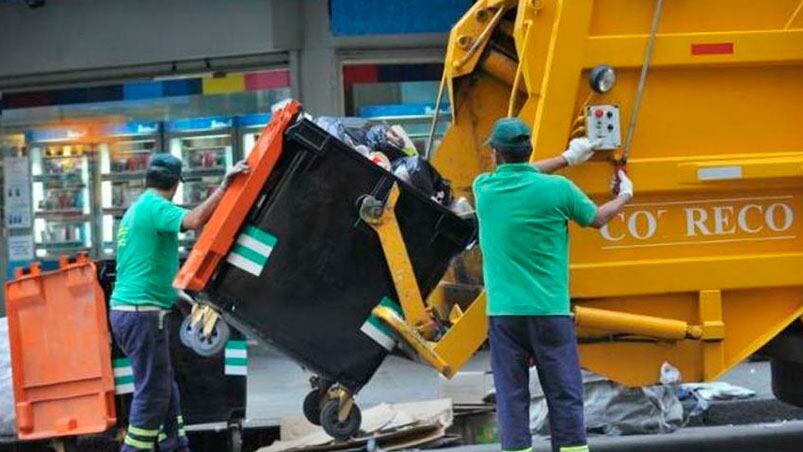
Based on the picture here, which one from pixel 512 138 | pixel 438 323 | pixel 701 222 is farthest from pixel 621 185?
pixel 438 323

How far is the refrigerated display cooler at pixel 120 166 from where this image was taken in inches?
432

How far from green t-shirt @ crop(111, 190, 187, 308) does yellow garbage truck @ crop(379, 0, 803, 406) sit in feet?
4.68

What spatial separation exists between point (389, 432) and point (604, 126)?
2149 millimetres

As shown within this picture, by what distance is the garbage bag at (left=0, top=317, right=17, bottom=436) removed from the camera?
618 cm

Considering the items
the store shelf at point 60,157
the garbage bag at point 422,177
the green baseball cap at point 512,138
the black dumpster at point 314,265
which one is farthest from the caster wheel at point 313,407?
the store shelf at point 60,157

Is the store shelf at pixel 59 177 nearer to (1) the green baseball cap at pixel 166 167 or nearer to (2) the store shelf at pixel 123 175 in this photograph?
(2) the store shelf at pixel 123 175

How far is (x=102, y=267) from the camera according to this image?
6051 millimetres

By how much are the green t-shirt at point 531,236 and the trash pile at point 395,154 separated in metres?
0.36

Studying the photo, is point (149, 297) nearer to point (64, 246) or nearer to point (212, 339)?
point (212, 339)

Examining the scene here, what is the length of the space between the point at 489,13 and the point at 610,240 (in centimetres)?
130

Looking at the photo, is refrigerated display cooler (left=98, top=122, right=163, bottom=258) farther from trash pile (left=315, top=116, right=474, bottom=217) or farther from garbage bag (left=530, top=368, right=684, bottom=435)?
trash pile (left=315, top=116, right=474, bottom=217)

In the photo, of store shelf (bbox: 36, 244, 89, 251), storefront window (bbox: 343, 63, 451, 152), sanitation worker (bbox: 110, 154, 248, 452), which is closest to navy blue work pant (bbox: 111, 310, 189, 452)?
sanitation worker (bbox: 110, 154, 248, 452)

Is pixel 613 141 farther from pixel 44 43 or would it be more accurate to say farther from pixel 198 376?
pixel 44 43

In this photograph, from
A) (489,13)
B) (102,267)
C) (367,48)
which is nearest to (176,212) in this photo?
(102,267)
